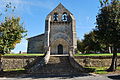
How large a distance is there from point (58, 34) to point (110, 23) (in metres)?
15.3

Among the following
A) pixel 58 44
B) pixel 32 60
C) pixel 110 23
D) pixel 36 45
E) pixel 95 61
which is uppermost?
pixel 110 23

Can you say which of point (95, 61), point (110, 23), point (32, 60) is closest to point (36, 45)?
point (32, 60)

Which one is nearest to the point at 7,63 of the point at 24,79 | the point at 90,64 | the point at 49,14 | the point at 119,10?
the point at 24,79

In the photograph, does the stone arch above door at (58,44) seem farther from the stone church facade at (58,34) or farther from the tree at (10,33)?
the tree at (10,33)

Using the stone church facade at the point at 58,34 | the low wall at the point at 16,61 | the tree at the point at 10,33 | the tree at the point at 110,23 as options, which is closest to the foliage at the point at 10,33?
the tree at the point at 10,33

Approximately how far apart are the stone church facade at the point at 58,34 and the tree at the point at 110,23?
1231cm

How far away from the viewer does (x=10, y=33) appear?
12414 mm

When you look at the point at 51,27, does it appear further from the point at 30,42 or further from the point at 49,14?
the point at 30,42

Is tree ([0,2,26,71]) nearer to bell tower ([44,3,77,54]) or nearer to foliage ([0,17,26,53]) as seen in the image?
foliage ([0,17,26,53])

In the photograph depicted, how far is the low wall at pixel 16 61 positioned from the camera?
1722 centimetres

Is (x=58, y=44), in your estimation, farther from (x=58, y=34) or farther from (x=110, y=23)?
(x=110, y=23)

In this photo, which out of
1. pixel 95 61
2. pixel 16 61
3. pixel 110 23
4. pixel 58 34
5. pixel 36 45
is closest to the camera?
pixel 110 23

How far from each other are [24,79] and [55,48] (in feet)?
56.7

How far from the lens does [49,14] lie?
27.2m
